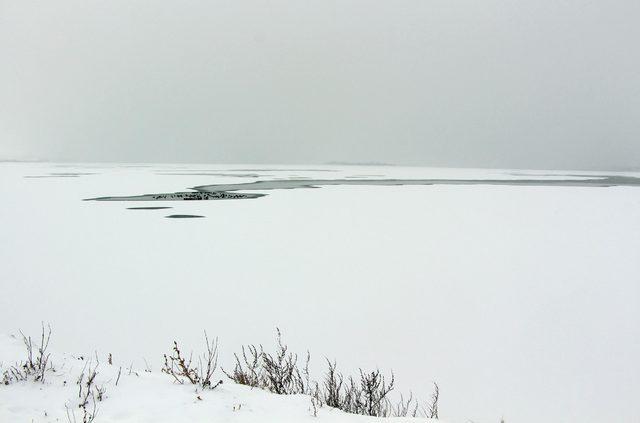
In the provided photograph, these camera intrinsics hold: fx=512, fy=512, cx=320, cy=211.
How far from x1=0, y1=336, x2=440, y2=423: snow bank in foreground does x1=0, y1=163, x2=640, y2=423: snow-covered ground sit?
2cm

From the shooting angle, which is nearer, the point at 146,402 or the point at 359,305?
the point at 146,402

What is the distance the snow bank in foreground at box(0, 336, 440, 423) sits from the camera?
3.80 meters

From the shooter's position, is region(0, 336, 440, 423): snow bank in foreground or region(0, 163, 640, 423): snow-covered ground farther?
region(0, 163, 640, 423): snow-covered ground

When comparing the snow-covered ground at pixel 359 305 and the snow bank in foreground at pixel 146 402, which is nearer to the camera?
the snow bank in foreground at pixel 146 402

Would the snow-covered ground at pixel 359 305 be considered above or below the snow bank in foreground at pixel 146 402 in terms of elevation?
above

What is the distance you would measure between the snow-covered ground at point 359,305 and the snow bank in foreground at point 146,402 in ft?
0.08

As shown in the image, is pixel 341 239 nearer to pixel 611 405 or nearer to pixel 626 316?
pixel 626 316

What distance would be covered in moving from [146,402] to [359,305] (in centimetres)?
430

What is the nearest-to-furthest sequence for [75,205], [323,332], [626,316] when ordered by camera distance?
[323,332], [626,316], [75,205]

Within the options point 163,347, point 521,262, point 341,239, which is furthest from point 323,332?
point 341,239

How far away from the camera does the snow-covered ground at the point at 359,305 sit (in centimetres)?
507

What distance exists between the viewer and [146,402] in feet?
13.4

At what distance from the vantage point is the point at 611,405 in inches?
196

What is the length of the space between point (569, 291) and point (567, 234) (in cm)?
656
